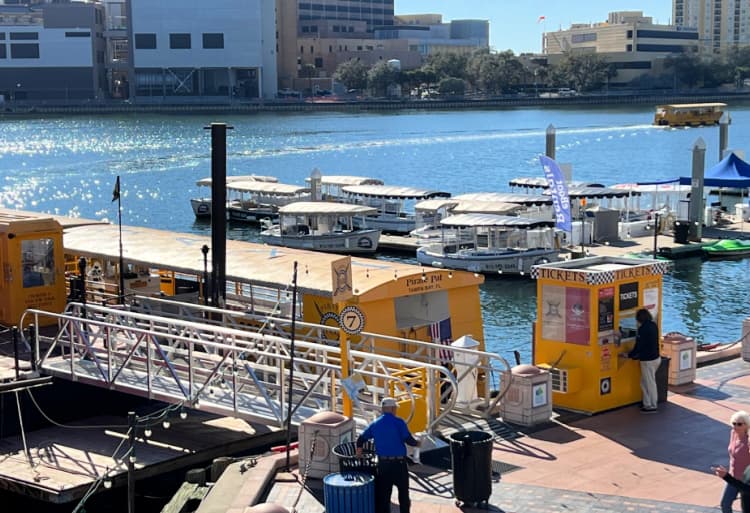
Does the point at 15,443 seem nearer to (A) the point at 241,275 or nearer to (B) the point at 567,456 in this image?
(A) the point at 241,275

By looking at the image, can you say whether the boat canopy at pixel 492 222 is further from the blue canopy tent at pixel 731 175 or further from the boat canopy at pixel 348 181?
the boat canopy at pixel 348 181

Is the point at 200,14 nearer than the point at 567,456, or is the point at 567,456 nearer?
the point at 567,456

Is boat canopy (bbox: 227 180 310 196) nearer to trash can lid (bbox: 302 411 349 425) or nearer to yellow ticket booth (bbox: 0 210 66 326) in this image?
yellow ticket booth (bbox: 0 210 66 326)

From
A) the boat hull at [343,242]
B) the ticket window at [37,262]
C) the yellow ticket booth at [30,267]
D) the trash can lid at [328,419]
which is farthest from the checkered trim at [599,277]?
the boat hull at [343,242]

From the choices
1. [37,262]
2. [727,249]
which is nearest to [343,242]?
[727,249]

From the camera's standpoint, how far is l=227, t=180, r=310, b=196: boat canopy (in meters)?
68.8

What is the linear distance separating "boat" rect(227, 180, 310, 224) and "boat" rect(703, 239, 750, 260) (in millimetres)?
25663

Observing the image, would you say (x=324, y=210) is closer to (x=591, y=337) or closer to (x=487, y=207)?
(x=487, y=207)

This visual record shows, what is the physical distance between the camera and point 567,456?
14531mm

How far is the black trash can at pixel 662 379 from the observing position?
1688 centimetres

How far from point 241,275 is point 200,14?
184622 millimetres

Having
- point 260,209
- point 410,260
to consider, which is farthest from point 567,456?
point 260,209

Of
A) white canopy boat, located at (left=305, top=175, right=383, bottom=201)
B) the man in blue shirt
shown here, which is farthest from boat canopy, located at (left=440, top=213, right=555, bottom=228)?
the man in blue shirt

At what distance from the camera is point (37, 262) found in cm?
2236
